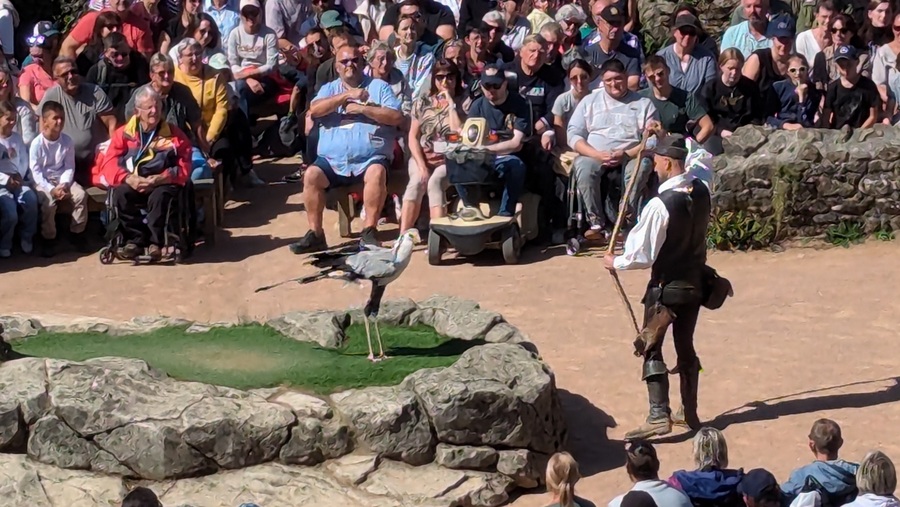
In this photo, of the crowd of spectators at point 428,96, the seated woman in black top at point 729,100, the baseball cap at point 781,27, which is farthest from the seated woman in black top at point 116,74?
the baseball cap at point 781,27

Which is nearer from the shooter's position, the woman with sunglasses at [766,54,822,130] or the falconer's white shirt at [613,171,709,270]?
the falconer's white shirt at [613,171,709,270]

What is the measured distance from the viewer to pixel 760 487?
21.6 ft

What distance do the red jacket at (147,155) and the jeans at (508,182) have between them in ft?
7.12

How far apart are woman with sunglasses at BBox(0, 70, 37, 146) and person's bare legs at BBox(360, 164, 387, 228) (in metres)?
2.39

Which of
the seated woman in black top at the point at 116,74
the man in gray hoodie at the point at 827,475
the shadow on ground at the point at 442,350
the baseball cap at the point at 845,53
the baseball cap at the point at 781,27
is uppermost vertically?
the baseball cap at the point at 781,27

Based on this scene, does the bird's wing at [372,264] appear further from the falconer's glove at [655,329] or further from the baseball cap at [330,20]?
the baseball cap at [330,20]

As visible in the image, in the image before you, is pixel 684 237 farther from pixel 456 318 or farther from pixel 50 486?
pixel 50 486

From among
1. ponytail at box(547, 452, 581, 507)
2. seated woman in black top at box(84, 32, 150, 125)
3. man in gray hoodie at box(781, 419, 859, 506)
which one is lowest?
man in gray hoodie at box(781, 419, 859, 506)

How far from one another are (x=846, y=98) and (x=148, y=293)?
5.81m

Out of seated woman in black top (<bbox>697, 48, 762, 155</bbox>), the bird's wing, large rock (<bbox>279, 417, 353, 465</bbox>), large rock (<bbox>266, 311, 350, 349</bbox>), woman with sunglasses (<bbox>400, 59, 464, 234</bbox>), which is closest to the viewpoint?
large rock (<bbox>279, 417, 353, 465</bbox>)

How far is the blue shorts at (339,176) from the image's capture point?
1291 centimetres

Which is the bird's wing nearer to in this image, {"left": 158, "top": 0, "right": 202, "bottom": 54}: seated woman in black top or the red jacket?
the red jacket

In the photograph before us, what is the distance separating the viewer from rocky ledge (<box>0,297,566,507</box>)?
26.3ft

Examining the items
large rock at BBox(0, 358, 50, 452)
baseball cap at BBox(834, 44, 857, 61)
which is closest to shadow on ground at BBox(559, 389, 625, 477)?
large rock at BBox(0, 358, 50, 452)
